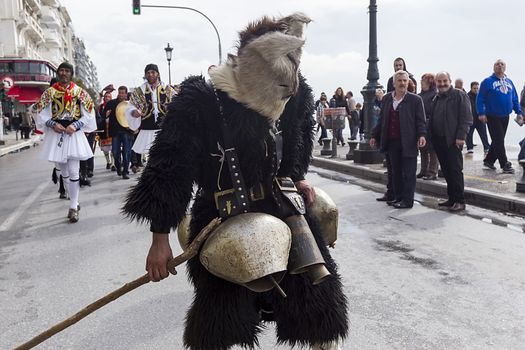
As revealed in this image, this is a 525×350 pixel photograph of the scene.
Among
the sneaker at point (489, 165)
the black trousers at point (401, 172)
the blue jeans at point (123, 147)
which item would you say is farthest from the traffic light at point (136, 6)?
the black trousers at point (401, 172)

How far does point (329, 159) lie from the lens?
13.9m

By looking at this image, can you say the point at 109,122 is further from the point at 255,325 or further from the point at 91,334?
the point at 255,325

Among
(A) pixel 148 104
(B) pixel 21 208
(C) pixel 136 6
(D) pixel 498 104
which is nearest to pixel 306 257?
(B) pixel 21 208

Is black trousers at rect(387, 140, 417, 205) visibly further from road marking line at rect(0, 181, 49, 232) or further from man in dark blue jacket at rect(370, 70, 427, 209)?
road marking line at rect(0, 181, 49, 232)

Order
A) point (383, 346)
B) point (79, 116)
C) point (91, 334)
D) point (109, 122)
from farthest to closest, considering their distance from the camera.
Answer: point (109, 122)
point (79, 116)
point (91, 334)
point (383, 346)

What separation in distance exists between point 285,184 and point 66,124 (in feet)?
18.0

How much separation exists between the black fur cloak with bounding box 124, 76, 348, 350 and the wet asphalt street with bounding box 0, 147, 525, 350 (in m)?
1.10

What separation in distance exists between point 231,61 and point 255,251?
2.62ft

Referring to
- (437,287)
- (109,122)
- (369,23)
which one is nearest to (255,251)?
(437,287)

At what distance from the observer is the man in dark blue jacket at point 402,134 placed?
7.46 metres

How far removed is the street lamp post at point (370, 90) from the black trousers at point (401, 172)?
443 centimetres

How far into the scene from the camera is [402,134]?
296 inches

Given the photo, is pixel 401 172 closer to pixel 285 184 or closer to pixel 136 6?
pixel 285 184

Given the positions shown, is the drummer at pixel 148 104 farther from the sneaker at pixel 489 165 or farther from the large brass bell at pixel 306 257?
the large brass bell at pixel 306 257
